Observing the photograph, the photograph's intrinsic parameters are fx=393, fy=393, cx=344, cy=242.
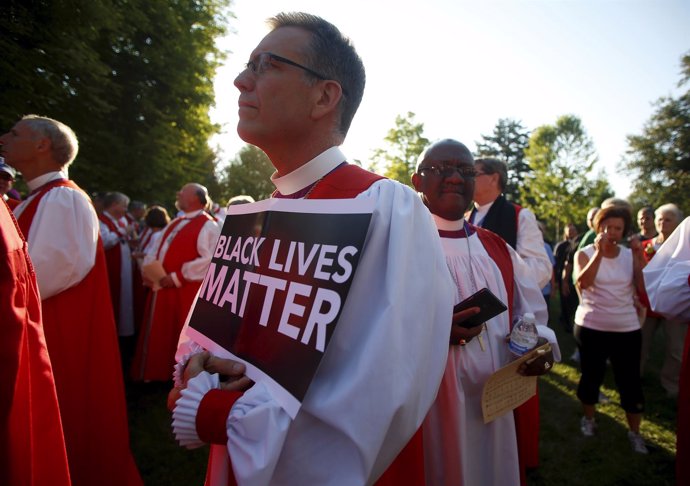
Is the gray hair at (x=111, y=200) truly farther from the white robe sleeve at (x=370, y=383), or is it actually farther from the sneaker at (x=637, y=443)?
the sneaker at (x=637, y=443)

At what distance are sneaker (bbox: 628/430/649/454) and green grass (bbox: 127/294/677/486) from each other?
0.20ft

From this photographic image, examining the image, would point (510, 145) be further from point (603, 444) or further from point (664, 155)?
point (603, 444)

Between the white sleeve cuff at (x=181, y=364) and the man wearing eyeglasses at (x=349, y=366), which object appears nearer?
the man wearing eyeglasses at (x=349, y=366)

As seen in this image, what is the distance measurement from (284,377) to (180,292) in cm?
464

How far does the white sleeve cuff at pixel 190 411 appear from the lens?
1.09m

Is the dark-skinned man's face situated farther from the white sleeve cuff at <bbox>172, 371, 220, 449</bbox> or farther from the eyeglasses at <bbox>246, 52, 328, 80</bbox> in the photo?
the white sleeve cuff at <bbox>172, 371, 220, 449</bbox>

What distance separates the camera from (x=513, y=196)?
154 ft

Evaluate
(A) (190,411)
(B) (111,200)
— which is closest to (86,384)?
(A) (190,411)

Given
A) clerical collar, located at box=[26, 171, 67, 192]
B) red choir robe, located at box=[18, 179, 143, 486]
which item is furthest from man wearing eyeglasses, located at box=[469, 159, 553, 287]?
clerical collar, located at box=[26, 171, 67, 192]

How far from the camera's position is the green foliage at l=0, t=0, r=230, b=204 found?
745cm

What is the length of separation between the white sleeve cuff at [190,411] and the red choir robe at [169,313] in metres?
4.24

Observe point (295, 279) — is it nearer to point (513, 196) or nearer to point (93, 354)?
point (93, 354)

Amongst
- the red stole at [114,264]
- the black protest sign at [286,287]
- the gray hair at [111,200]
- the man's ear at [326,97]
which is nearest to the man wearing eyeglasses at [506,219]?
the man's ear at [326,97]

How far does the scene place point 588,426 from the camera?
401cm
